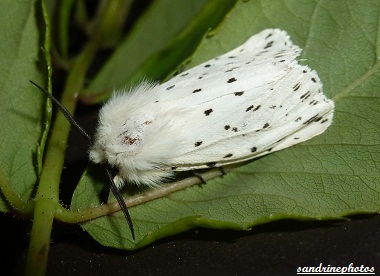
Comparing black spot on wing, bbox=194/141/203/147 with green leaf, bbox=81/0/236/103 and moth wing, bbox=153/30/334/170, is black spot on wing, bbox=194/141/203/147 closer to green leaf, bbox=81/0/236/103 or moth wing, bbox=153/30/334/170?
moth wing, bbox=153/30/334/170

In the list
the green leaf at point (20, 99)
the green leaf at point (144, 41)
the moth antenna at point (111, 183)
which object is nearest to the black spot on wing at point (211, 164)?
the moth antenna at point (111, 183)

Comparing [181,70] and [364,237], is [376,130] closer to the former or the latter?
[364,237]

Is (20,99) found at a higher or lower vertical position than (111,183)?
higher

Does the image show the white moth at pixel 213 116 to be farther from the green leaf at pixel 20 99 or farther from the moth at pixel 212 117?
the green leaf at pixel 20 99

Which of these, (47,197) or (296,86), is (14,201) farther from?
(296,86)

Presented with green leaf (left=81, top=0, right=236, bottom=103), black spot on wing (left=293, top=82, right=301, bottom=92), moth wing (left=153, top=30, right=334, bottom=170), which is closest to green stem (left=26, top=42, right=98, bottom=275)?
green leaf (left=81, top=0, right=236, bottom=103)

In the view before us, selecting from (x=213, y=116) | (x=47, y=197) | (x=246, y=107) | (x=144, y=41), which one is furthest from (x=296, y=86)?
(x=47, y=197)
